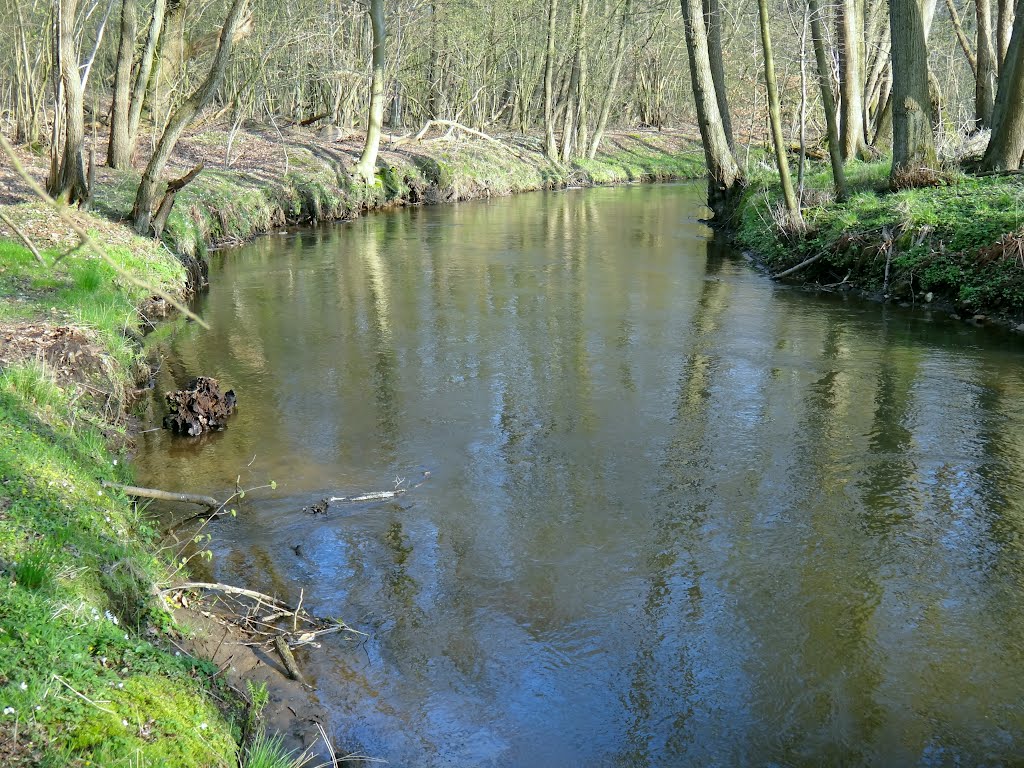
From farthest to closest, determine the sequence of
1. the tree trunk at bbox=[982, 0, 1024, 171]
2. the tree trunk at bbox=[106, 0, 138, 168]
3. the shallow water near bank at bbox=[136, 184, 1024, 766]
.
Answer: the tree trunk at bbox=[106, 0, 138, 168]
the tree trunk at bbox=[982, 0, 1024, 171]
the shallow water near bank at bbox=[136, 184, 1024, 766]

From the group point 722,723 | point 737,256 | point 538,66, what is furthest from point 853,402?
point 538,66

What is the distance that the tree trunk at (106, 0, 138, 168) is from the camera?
1759 cm

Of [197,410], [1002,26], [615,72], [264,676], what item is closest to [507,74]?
[615,72]

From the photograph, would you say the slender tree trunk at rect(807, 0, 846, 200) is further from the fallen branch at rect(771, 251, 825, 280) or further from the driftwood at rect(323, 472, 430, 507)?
the driftwood at rect(323, 472, 430, 507)

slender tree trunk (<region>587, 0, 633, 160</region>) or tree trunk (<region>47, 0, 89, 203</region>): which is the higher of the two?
slender tree trunk (<region>587, 0, 633, 160</region>)

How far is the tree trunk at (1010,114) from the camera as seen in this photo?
15.1 m

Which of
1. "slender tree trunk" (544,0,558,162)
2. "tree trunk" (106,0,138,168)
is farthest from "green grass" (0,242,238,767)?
"slender tree trunk" (544,0,558,162)

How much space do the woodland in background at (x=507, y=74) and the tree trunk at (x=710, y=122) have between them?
56 millimetres

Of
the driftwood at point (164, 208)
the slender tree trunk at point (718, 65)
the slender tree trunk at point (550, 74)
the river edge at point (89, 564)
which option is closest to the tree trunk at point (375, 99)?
the slender tree trunk at point (718, 65)

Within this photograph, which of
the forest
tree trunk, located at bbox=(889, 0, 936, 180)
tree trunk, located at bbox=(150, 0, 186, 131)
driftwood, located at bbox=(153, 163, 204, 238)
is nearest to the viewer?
the forest

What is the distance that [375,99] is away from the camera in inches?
1016

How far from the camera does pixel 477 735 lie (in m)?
4.69

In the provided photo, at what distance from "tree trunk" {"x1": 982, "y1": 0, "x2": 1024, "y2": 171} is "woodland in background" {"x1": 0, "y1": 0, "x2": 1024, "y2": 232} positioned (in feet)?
0.13

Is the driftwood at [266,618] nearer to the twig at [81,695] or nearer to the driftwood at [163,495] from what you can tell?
A: the driftwood at [163,495]
